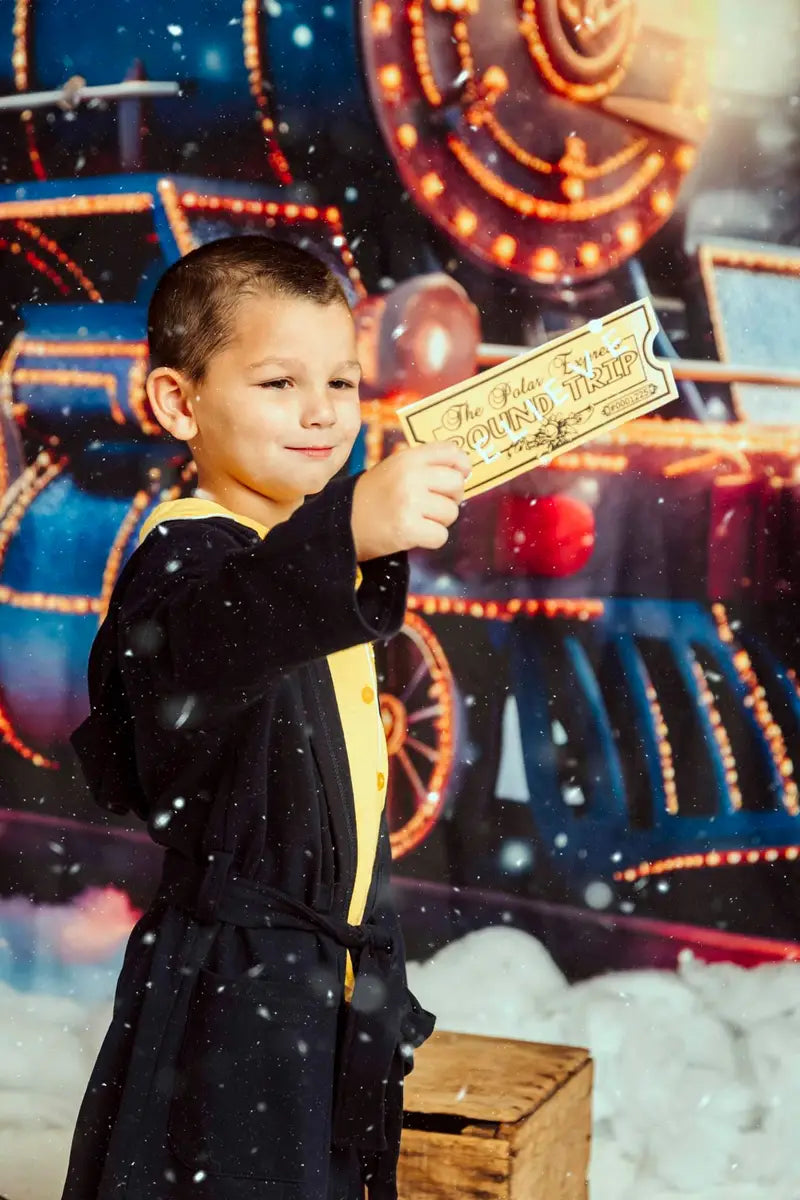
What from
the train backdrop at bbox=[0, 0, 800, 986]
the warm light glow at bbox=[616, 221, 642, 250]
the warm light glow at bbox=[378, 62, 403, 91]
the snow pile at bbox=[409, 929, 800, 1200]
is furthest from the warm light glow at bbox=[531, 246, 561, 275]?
the snow pile at bbox=[409, 929, 800, 1200]

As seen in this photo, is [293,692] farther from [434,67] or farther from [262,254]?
[434,67]

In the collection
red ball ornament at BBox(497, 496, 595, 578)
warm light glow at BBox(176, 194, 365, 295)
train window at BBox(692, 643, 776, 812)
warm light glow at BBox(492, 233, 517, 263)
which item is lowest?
train window at BBox(692, 643, 776, 812)

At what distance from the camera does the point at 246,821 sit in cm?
108

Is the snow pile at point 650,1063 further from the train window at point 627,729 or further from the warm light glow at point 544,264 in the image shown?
the warm light glow at point 544,264

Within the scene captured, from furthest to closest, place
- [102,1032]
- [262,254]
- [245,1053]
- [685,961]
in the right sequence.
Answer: [102,1032]
[685,961]
[262,254]
[245,1053]

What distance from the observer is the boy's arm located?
908 mm

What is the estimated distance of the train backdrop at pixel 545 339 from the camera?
213 centimetres

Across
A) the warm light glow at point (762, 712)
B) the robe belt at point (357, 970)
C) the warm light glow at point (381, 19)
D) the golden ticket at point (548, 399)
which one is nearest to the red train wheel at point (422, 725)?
the warm light glow at point (762, 712)

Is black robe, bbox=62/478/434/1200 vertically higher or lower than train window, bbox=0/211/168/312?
lower

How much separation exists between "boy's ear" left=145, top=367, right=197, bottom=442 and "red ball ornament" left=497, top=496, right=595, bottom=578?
1075mm

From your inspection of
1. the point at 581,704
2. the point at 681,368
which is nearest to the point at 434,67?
the point at 681,368

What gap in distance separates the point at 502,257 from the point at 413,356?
0.22 meters

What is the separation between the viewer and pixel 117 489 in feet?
7.71

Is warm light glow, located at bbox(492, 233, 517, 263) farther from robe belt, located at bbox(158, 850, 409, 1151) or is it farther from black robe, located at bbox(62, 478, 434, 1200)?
robe belt, located at bbox(158, 850, 409, 1151)
